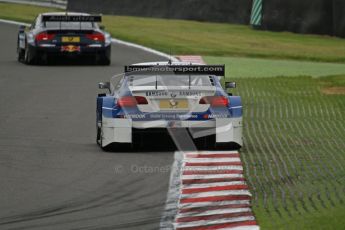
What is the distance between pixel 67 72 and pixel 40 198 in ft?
57.5

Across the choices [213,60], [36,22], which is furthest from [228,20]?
[36,22]

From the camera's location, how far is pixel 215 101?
553 inches

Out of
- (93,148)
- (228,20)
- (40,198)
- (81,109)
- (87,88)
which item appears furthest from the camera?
(228,20)

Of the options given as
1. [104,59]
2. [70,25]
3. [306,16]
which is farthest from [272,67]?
[306,16]

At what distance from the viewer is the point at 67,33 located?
94.0ft

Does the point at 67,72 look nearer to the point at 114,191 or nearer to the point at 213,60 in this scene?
the point at 213,60

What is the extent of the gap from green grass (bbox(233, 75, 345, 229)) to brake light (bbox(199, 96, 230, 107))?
66cm

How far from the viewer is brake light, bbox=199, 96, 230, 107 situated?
1399 centimetres

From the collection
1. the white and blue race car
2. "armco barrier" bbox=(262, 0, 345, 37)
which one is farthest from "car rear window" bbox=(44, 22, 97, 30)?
the white and blue race car

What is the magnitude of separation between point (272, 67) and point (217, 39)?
30.5 feet

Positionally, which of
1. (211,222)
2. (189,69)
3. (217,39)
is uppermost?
(189,69)

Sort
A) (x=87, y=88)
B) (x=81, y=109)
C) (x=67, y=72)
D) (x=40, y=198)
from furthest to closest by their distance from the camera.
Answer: (x=67, y=72)
(x=87, y=88)
(x=81, y=109)
(x=40, y=198)

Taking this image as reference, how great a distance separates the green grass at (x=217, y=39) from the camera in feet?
116

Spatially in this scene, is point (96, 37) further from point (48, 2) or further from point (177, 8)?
point (48, 2)
